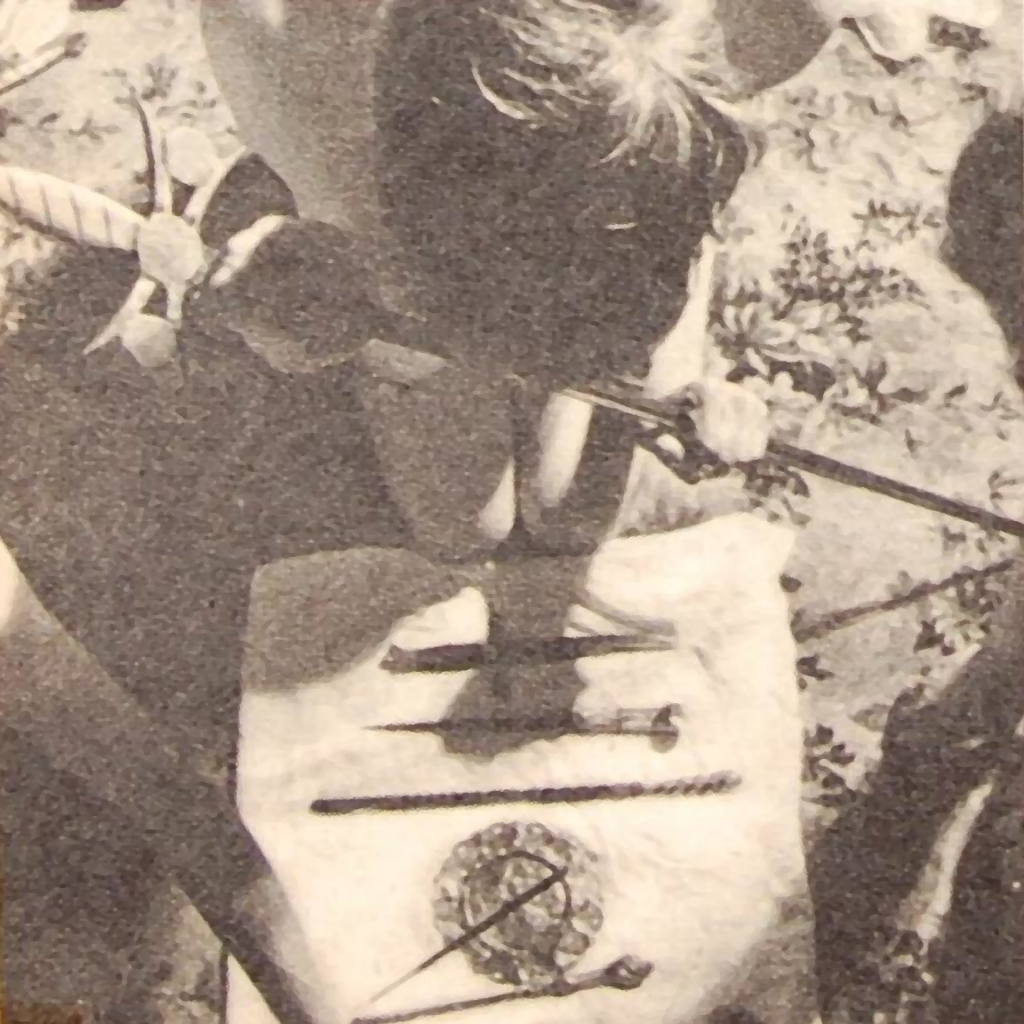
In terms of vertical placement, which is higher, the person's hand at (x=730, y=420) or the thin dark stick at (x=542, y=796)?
the person's hand at (x=730, y=420)

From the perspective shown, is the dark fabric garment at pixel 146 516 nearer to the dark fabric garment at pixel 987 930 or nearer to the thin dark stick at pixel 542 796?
the thin dark stick at pixel 542 796

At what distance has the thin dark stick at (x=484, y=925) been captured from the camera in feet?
2.34

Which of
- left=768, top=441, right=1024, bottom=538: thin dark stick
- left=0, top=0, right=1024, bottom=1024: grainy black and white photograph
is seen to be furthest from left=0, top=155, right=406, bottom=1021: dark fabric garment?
left=768, top=441, right=1024, bottom=538: thin dark stick

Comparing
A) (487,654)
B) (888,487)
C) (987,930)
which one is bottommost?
(987,930)

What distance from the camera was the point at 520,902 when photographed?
2.35 feet

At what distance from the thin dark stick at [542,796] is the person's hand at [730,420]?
0.73 ft

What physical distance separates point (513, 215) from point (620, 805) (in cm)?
41

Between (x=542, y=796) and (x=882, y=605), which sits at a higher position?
(x=882, y=605)

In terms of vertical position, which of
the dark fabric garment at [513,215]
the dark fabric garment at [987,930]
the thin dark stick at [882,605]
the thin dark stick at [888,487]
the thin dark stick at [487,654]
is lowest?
the dark fabric garment at [987,930]

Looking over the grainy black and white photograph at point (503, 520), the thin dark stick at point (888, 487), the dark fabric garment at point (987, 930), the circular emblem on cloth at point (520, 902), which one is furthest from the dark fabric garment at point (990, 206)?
the circular emblem on cloth at point (520, 902)

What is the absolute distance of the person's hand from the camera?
0.73 m

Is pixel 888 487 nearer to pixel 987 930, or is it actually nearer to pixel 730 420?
pixel 730 420

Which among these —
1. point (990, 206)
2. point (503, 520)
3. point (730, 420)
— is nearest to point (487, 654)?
point (503, 520)

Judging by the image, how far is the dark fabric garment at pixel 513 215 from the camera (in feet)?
2.36
